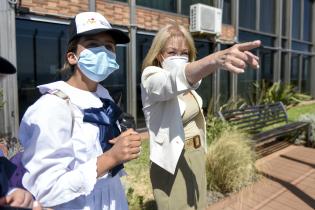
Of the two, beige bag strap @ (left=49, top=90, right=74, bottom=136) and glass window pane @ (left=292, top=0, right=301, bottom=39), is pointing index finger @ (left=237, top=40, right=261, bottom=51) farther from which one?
glass window pane @ (left=292, top=0, right=301, bottom=39)

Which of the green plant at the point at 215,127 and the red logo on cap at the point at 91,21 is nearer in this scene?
the red logo on cap at the point at 91,21

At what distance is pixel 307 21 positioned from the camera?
15.7 meters

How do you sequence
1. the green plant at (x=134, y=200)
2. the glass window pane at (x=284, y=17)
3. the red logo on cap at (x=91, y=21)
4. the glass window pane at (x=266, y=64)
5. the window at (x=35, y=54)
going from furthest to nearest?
the glass window pane at (x=284, y=17)
the glass window pane at (x=266, y=64)
the window at (x=35, y=54)
the green plant at (x=134, y=200)
the red logo on cap at (x=91, y=21)

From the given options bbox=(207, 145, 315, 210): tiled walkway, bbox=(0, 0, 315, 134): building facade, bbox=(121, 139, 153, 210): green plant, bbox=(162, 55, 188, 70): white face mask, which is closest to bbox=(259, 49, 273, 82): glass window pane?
bbox=(0, 0, 315, 134): building facade

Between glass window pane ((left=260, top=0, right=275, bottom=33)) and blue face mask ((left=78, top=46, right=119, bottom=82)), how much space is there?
37.2 ft

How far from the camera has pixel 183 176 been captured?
243cm

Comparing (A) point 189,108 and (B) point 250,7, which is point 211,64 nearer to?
(A) point 189,108

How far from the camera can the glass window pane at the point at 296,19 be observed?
14375 millimetres

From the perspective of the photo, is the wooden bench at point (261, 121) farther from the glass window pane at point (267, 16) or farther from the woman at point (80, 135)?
the glass window pane at point (267, 16)

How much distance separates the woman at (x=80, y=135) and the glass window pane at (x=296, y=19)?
14.2m

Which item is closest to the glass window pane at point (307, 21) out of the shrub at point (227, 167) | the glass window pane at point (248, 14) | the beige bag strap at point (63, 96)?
the glass window pane at point (248, 14)

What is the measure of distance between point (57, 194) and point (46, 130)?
263 millimetres

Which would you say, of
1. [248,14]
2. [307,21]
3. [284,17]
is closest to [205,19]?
[248,14]

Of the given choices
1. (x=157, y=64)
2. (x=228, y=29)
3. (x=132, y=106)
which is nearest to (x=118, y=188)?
(x=157, y=64)
